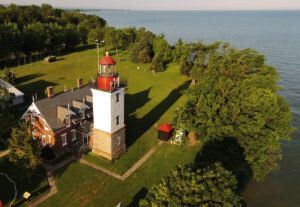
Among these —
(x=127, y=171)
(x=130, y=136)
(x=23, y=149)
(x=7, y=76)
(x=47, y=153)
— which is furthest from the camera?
(x=7, y=76)

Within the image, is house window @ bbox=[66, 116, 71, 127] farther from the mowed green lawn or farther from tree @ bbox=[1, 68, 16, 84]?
tree @ bbox=[1, 68, 16, 84]

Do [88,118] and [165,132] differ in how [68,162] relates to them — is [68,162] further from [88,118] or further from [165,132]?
[165,132]

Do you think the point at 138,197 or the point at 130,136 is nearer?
the point at 138,197

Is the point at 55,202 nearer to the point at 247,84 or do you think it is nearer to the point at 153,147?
the point at 153,147

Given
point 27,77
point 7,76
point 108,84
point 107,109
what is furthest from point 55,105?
point 27,77

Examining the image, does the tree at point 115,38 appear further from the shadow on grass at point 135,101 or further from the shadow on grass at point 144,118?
the shadow on grass at point 144,118

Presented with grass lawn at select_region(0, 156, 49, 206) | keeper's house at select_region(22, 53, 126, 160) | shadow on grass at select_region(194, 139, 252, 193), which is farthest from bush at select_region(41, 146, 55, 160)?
shadow on grass at select_region(194, 139, 252, 193)

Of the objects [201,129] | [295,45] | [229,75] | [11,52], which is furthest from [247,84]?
[295,45]

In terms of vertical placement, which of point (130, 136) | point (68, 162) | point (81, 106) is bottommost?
point (68, 162)
